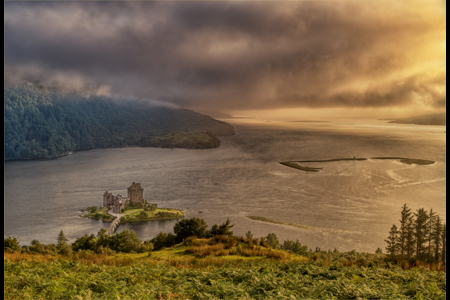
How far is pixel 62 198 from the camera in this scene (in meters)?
45.7

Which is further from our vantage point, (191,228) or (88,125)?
(88,125)

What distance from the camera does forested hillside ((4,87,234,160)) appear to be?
100m

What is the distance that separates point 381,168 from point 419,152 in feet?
53.6

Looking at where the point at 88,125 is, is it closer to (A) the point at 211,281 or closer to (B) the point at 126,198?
(B) the point at 126,198

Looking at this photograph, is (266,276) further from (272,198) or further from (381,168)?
(381,168)

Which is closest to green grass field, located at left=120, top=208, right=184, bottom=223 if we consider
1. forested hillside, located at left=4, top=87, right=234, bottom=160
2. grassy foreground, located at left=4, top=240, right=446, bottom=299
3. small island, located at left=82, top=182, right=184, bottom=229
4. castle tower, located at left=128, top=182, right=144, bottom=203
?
small island, located at left=82, top=182, right=184, bottom=229

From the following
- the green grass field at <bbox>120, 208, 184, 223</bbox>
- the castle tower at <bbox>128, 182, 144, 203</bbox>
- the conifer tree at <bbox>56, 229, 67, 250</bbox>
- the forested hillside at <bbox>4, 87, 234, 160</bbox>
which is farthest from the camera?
the forested hillside at <bbox>4, 87, 234, 160</bbox>

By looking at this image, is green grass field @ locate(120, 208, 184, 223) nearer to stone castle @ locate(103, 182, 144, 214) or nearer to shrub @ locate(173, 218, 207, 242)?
stone castle @ locate(103, 182, 144, 214)

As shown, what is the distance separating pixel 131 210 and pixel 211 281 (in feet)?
124

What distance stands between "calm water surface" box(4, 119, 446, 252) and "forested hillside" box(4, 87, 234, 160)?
77.6 feet

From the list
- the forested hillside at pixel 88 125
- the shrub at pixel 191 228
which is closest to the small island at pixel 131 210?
the shrub at pixel 191 228

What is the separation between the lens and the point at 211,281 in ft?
16.5

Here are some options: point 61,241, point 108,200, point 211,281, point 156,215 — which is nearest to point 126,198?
point 108,200

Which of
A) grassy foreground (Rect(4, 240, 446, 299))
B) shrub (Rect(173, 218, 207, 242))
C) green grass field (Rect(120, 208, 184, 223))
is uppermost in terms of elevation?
grassy foreground (Rect(4, 240, 446, 299))
